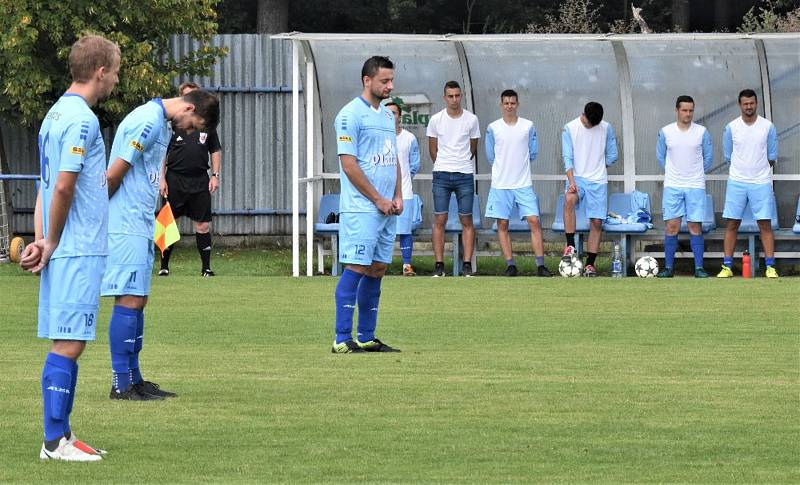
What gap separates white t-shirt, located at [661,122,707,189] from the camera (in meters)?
20.1

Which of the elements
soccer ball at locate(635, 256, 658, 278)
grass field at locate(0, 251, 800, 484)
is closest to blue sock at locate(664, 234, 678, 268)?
soccer ball at locate(635, 256, 658, 278)

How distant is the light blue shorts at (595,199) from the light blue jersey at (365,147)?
888 cm

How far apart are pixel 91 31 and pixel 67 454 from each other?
16.6 metres

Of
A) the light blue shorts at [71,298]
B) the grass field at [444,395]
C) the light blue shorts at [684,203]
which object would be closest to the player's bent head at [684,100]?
the light blue shorts at [684,203]

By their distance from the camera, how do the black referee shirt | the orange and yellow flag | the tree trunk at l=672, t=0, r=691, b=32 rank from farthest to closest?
the tree trunk at l=672, t=0, r=691, b=32 < the black referee shirt < the orange and yellow flag

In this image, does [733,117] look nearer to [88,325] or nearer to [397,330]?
[397,330]

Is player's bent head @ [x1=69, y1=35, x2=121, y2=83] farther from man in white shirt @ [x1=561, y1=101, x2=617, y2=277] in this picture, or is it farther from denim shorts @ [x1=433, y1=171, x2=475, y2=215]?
man in white shirt @ [x1=561, y1=101, x2=617, y2=277]

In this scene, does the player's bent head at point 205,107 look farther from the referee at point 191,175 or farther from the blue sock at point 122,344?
the referee at point 191,175

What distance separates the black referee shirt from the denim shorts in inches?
108

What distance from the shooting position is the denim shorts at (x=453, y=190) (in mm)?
20125

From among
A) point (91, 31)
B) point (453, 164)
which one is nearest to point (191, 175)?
point (453, 164)

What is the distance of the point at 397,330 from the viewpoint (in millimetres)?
13344

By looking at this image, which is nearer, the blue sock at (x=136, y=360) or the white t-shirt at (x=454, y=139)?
the blue sock at (x=136, y=360)

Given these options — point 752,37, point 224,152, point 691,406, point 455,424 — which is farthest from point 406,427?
point 224,152
